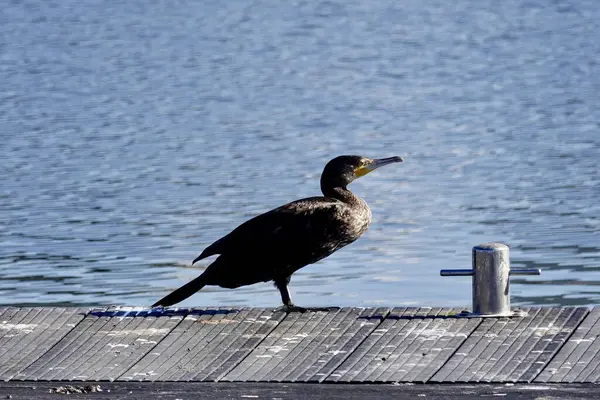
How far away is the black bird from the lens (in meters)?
8.12

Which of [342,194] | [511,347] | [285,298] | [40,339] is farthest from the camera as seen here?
[342,194]

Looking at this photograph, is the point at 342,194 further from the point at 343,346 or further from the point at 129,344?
the point at 129,344

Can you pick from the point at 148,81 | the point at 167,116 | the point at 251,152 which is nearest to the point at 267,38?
the point at 148,81

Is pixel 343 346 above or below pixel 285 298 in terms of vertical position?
above

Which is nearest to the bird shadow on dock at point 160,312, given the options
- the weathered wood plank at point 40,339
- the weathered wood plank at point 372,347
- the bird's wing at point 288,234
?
the weathered wood plank at point 40,339

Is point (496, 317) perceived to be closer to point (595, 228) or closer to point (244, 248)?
point (244, 248)

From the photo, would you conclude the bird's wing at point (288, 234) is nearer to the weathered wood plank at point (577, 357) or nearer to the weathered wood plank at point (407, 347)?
the weathered wood plank at point (407, 347)

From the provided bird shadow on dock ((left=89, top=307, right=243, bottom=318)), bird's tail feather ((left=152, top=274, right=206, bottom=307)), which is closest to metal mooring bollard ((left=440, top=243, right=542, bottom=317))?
bird shadow on dock ((left=89, top=307, right=243, bottom=318))

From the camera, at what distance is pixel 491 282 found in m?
7.34

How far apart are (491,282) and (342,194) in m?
1.54

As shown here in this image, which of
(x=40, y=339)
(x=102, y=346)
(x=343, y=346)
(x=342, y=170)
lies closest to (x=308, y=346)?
(x=343, y=346)

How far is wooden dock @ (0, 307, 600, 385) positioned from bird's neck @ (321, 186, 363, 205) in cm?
121

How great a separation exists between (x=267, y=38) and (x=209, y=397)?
31.4 metres

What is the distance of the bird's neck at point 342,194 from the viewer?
8.57 metres
